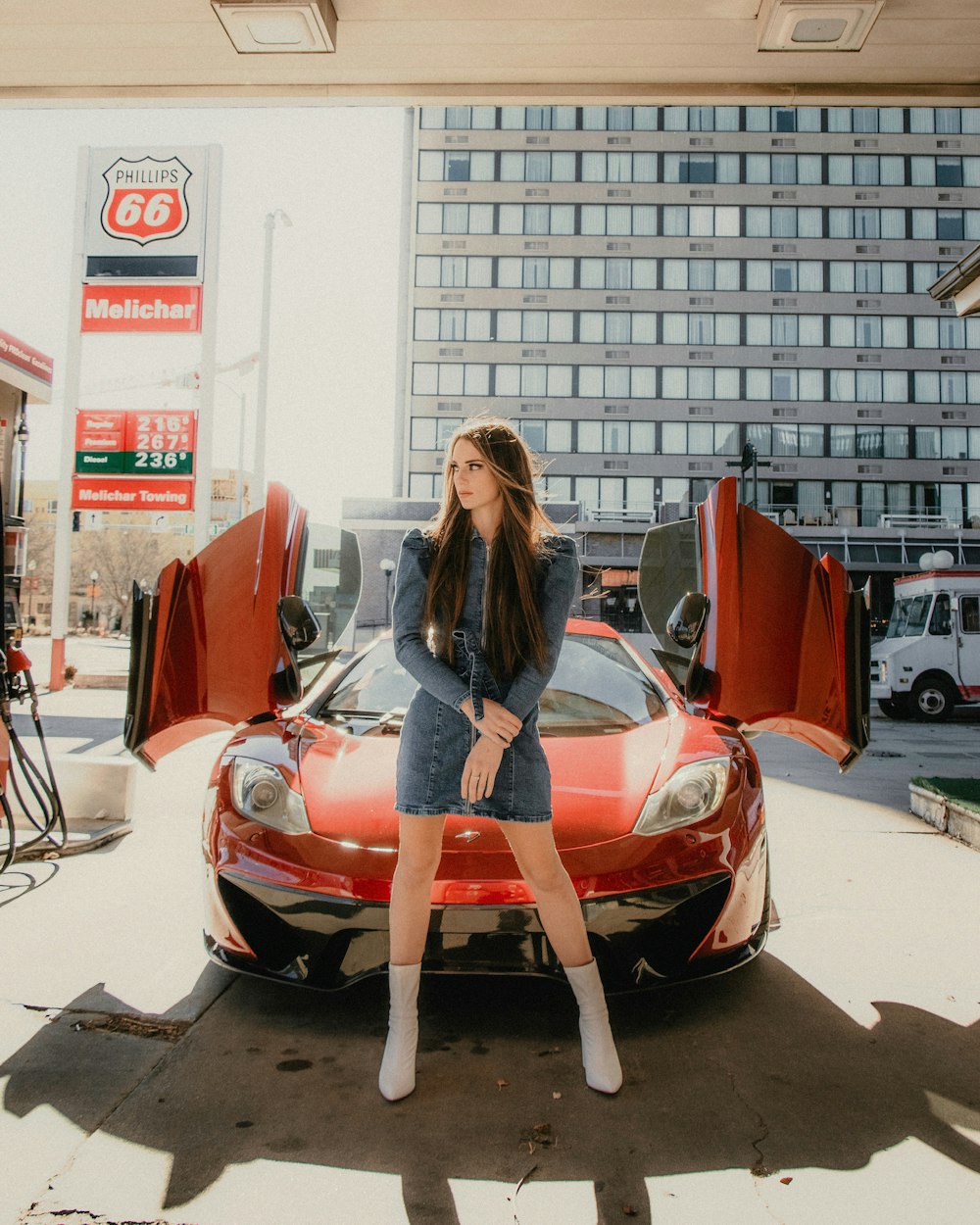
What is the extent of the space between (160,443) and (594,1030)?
13.2 m

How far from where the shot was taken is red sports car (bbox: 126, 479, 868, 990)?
8.30 ft

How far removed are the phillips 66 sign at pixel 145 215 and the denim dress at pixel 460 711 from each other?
12.3 m

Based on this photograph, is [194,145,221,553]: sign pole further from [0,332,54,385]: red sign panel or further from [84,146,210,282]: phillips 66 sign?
[0,332,54,385]: red sign panel

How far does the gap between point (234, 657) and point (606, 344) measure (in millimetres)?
47223

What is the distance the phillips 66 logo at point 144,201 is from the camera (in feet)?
41.6

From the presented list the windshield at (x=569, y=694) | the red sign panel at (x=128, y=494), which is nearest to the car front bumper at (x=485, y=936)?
the windshield at (x=569, y=694)

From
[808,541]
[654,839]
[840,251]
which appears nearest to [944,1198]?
[654,839]

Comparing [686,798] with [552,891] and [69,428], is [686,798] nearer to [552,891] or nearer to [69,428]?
[552,891]

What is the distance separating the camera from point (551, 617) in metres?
2.37

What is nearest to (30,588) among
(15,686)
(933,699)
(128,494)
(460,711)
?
(128,494)

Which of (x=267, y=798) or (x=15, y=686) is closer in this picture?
(x=267, y=798)

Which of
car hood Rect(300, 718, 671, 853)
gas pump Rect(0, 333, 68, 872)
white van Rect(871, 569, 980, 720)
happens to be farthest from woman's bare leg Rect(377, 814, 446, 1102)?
white van Rect(871, 569, 980, 720)

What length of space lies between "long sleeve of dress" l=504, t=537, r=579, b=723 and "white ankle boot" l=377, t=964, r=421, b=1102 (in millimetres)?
778

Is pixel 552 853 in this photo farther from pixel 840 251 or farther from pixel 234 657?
pixel 840 251
